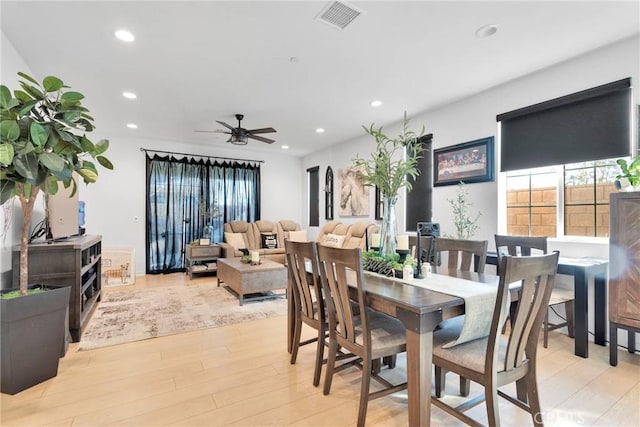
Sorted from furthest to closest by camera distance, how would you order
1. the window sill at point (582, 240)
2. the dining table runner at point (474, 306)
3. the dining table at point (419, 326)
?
the window sill at point (582, 240) → the dining table runner at point (474, 306) → the dining table at point (419, 326)

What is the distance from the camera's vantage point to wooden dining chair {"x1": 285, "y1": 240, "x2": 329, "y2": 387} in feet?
6.91

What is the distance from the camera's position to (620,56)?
9.09ft

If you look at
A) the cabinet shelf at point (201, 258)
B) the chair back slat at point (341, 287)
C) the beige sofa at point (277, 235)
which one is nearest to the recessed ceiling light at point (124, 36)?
the chair back slat at point (341, 287)

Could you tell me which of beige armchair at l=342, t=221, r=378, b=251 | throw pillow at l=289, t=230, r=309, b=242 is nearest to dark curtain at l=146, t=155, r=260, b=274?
throw pillow at l=289, t=230, r=309, b=242

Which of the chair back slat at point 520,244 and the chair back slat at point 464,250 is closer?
the chair back slat at point 464,250

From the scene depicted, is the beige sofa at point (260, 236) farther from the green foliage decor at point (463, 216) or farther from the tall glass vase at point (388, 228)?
the tall glass vase at point (388, 228)

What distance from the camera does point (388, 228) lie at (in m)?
2.32

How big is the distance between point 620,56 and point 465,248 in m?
2.27

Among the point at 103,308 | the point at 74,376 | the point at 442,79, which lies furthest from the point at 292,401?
the point at 442,79

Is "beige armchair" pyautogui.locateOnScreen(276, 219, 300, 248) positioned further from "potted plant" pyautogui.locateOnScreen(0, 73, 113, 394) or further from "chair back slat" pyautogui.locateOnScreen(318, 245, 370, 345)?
"chair back slat" pyautogui.locateOnScreen(318, 245, 370, 345)

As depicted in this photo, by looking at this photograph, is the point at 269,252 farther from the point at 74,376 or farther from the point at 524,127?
the point at 524,127

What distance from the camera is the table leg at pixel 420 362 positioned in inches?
58.6

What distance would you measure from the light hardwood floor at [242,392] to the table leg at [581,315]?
101mm

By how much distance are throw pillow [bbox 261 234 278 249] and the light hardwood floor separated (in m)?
3.83
